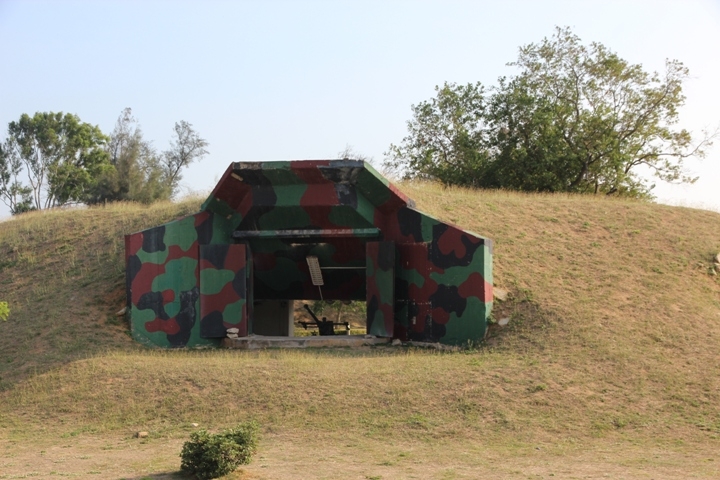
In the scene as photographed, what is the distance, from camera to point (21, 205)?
154 ft

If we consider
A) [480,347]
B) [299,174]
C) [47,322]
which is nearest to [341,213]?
[299,174]

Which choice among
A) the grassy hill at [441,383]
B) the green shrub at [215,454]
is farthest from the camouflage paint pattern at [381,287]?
the green shrub at [215,454]

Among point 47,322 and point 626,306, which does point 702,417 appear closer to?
point 626,306

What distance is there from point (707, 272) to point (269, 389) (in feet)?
41.5

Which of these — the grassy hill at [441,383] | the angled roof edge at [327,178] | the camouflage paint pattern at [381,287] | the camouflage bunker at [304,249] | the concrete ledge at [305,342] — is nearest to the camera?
the grassy hill at [441,383]

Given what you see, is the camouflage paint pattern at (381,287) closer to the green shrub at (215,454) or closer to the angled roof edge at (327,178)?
the angled roof edge at (327,178)

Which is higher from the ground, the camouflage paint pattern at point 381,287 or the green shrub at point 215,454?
the camouflage paint pattern at point 381,287

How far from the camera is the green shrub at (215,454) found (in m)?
11.2

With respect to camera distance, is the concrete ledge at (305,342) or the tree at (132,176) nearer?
the concrete ledge at (305,342)

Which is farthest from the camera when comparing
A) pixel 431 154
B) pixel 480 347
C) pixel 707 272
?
pixel 431 154

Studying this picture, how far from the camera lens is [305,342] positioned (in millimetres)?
20094

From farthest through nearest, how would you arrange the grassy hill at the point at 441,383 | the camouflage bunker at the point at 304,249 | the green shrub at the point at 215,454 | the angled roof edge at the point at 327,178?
the camouflage bunker at the point at 304,249
the angled roof edge at the point at 327,178
the grassy hill at the point at 441,383
the green shrub at the point at 215,454

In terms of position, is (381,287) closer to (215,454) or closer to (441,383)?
(441,383)

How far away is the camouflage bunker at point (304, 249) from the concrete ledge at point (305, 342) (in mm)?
256
